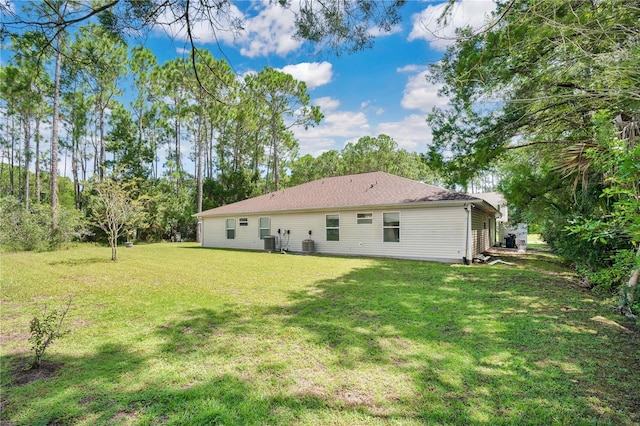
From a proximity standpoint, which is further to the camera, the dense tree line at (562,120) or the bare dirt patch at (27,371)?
the dense tree line at (562,120)

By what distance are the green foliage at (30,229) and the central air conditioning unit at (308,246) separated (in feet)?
41.3

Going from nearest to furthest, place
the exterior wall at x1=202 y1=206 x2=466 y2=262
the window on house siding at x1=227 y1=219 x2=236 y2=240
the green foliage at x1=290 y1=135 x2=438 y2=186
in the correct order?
the exterior wall at x1=202 y1=206 x2=466 y2=262 → the window on house siding at x1=227 y1=219 x2=236 y2=240 → the green foliage at x1=290 y1=135 x2=438 y2=186

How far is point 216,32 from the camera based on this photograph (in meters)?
3.23

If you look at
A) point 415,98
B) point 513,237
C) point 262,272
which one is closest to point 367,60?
point 415,98

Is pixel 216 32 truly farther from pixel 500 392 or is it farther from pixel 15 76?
pixel 15 76

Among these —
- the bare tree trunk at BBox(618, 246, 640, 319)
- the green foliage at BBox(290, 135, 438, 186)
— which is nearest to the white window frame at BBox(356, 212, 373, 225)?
Answer: the bare tree trunk at BBox(618, 246, 640, 319)

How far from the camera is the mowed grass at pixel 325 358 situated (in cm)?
224

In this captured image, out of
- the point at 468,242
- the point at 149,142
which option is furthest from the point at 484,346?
the point at 149,142

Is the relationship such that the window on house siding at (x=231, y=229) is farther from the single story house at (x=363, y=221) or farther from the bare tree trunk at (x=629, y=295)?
the bare tree trunk at (x=629, y=295)

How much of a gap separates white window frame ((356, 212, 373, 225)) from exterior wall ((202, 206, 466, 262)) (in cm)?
10

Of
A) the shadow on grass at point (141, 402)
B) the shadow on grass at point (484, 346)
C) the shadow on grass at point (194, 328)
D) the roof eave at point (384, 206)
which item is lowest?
the shadow on grass at point (484, 346)

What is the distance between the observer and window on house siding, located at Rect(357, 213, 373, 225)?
1217cm

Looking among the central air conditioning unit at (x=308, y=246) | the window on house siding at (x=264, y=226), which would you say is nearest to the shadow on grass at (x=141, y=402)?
the central air conditioning unit at (x=308, y=246)

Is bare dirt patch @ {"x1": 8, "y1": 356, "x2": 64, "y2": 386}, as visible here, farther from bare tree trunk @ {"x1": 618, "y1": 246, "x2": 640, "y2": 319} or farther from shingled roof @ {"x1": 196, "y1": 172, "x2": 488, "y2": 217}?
shingled roof @ {"x1": 196, "y1": 172, "x2": 488, "y2": 217}
